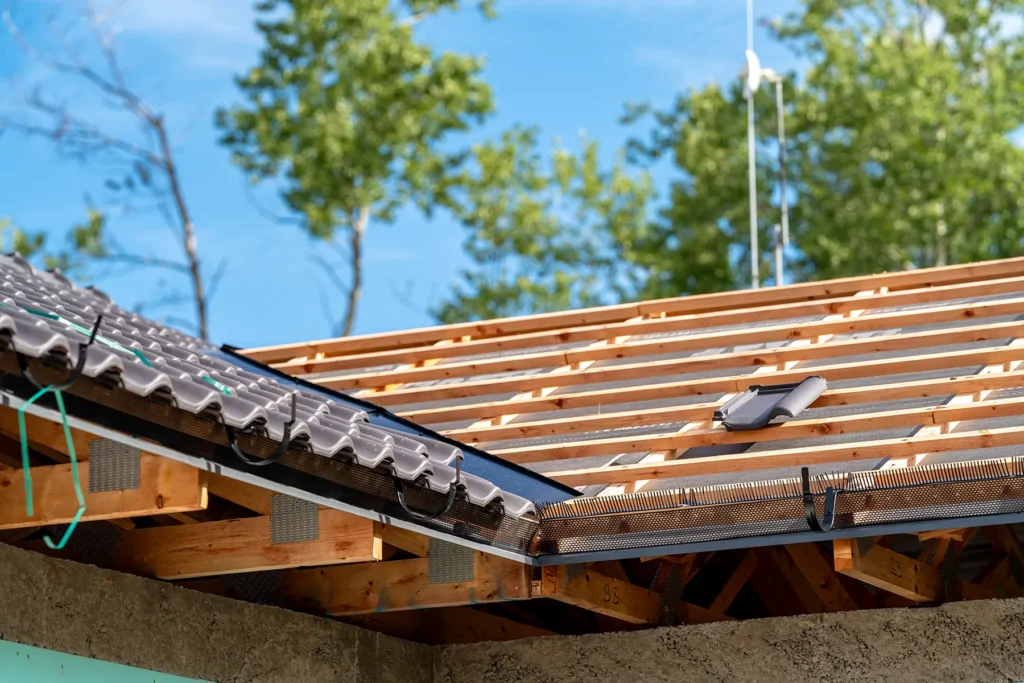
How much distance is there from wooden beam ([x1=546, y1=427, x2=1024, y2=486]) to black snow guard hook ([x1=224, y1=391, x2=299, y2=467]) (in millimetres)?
1791

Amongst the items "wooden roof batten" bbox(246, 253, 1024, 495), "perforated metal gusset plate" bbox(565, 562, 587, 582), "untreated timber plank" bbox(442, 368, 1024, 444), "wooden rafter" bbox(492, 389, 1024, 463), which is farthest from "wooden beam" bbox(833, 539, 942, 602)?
"perforated metal gusset plate" bbox(565, 562, 587, 582)

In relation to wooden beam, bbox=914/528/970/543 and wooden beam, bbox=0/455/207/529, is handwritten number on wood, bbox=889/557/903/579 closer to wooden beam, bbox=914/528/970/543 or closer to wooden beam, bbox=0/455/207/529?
wooden beam, bbox=914/528/970/543

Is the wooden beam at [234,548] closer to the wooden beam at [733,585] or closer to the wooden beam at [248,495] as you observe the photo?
the wooden beam at [248,495]

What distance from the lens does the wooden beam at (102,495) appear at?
333cm

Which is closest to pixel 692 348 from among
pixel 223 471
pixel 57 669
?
pixel 57 669

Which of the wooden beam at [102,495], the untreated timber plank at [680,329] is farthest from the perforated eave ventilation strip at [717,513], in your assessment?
the untreated timber plank at [680,329]

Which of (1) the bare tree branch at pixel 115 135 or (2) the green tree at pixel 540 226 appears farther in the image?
(2) the green tree at pixel 540 226

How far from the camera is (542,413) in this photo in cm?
576

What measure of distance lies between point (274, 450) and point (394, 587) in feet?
4.81

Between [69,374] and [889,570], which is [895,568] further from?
[69,374]

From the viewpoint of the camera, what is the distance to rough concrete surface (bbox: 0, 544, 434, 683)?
3.80 meters

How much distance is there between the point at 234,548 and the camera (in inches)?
158

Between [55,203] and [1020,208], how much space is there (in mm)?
22421

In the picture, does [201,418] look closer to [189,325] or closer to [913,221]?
[189,325]
